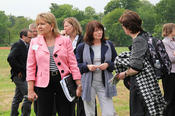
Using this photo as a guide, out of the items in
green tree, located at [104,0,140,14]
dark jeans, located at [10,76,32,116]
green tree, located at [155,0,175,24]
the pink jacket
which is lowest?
dark jeans, located at [10,76,32,116]

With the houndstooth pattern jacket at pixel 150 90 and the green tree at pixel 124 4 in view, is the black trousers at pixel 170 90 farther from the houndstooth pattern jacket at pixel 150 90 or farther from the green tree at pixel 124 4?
the green tree at pixel 124 4

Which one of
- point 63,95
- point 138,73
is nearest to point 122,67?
point 138,73

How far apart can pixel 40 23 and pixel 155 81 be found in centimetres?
170

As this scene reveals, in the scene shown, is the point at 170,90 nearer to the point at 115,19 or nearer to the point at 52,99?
the point at 52,99

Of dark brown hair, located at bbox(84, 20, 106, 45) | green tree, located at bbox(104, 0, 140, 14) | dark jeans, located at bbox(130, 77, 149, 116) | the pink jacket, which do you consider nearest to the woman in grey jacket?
dark brown hair, located at bbox(84, 20, 106, 45)

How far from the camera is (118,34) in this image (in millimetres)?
72062

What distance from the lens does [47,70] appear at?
312cm

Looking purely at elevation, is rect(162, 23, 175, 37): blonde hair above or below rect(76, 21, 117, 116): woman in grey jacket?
above

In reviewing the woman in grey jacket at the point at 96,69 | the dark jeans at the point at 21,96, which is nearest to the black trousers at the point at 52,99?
the woman in grey jacket at the point at 96,69

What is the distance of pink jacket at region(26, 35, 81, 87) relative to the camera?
3.13 m

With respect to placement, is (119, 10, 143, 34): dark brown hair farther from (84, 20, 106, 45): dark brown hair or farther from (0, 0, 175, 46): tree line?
(0, 0, 175, 46): tree line

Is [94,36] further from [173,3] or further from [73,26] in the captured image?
[173,3]

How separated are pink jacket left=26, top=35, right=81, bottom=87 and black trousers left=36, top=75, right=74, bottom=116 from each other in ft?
0.30

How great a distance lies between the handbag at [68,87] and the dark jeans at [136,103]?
80 centimetres
